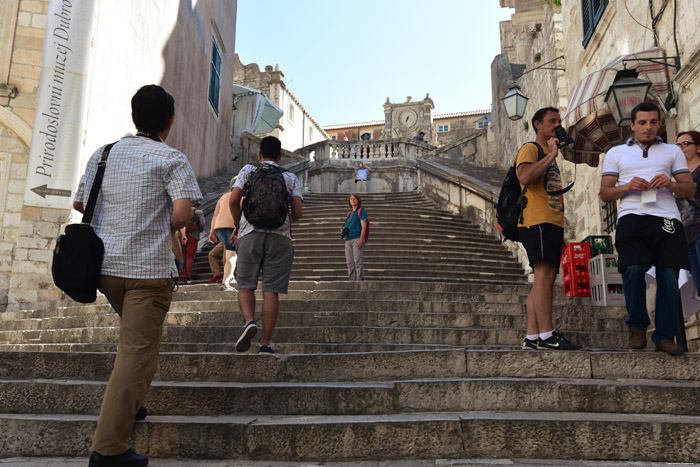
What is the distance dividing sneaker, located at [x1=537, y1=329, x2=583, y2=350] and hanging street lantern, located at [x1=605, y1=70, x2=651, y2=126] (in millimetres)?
3357

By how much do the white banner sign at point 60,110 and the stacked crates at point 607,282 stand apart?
805 centimetres

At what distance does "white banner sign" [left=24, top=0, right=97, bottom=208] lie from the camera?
9.60 m

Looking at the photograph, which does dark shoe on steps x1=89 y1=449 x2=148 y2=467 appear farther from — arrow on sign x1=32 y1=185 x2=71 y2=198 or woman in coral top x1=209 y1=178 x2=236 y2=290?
arrow on sign x1=32 y1=185 x2=71 y2=198

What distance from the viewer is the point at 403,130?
158 ft

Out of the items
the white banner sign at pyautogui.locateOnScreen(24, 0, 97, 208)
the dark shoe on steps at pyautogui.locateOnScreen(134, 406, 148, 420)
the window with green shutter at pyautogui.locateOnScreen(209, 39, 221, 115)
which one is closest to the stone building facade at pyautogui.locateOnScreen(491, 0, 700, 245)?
the dark shoe on steps at pyautogui.locateOnScreen(134, 406, 148, 420)

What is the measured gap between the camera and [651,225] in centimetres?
380

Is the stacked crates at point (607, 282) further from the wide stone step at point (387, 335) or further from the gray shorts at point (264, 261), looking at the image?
the gray shorts at point (264, 261)

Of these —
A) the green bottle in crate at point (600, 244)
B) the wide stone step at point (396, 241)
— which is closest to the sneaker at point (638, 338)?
the green bottle in crate at point (600, 244)

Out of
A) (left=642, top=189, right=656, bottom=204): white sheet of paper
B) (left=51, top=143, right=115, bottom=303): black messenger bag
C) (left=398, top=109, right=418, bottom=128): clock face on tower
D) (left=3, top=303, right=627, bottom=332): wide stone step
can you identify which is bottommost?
(left=3, top=303, right=627, bottom=332): wide stone step

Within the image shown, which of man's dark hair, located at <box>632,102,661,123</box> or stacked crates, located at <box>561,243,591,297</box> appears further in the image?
stacked crates, located at <box>561,243,591,297</box>

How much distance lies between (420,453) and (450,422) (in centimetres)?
21

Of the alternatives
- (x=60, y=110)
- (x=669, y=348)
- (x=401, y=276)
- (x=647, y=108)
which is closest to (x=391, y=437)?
(x=669, y=348)

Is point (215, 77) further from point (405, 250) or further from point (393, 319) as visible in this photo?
point (393, 319)

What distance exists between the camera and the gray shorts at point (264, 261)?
14.7 feet
